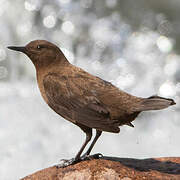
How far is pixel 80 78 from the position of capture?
525 centimetres

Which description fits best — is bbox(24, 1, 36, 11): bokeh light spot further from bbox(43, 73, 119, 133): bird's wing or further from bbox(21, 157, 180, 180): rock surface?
bbox(21, 157, 180, 180): rock surface

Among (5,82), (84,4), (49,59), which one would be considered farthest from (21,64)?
(49,59)

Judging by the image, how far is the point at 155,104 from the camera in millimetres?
4820

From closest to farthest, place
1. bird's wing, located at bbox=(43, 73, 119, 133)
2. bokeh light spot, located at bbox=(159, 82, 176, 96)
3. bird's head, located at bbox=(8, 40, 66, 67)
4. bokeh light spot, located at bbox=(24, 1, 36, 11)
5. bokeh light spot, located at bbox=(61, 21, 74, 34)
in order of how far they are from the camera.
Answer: bird's wing, located at bbox=(43, 73, 119, 133) → bird's head, located at bbox=(8, 40, 66, 67) → bokeh light spot, located at bbox=(159, 82, 176, 96) → bokeh light spot, located at bbox=(61, 21, 74, 34) → bokeh light spot, located at bbox=(24, 1, 36, 11)

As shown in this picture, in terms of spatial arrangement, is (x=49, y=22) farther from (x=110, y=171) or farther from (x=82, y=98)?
(x=110, y=171)

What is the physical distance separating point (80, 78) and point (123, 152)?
5.00 m

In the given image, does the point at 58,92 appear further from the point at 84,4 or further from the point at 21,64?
the point at 84,4


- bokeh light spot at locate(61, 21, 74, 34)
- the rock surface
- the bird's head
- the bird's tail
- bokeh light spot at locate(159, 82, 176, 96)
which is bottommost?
the rock surface

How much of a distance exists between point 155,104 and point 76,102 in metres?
0.93

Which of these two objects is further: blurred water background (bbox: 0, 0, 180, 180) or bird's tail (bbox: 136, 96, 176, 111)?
blurred water background (bbox: 0, 0, 180, 180)

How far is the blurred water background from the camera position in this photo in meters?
9.81

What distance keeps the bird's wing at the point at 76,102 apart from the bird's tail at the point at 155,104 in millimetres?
373

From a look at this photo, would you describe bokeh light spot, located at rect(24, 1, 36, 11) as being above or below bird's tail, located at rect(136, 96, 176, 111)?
above

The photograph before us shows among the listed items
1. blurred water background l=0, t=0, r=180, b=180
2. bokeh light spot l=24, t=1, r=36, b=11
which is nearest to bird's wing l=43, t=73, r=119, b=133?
blurred water background l=0, t=0, r=180, b=180
